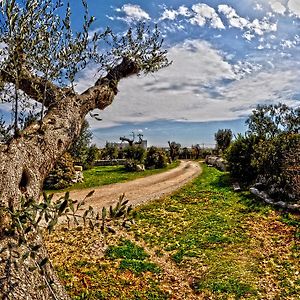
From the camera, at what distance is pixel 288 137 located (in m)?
16.9

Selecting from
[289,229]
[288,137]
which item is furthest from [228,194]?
[289,229]

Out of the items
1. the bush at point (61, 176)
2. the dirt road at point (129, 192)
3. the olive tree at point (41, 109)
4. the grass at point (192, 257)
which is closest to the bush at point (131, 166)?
the dirt road at point (129, 192)

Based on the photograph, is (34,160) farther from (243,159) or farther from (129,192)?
(243,159)

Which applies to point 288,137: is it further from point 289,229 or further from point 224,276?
point 224,276

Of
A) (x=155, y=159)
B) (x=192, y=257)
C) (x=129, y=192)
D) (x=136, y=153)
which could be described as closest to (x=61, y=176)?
(x=129, y=192)

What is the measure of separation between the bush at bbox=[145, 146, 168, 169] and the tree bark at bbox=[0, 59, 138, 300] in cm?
2905

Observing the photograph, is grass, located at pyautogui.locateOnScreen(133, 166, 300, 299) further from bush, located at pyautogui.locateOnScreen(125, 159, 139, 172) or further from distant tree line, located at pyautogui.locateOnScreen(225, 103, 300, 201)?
bush, located at pyautogui.locateOnScreen(125, 159, 139, 172)

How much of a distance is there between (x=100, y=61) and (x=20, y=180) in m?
3.09

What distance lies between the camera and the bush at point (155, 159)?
3400 centimetres

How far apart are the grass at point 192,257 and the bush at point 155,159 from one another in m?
21.0

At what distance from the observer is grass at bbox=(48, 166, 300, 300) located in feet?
21.0

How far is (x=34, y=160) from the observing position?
358 centimetres

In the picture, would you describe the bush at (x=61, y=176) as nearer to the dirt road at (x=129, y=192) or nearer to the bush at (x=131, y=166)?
the dirt road at (x=129, y=192)

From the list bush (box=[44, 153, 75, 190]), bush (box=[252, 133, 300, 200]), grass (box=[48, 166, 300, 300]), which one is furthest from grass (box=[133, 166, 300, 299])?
bush (box=[44, 153, 75, 190])
